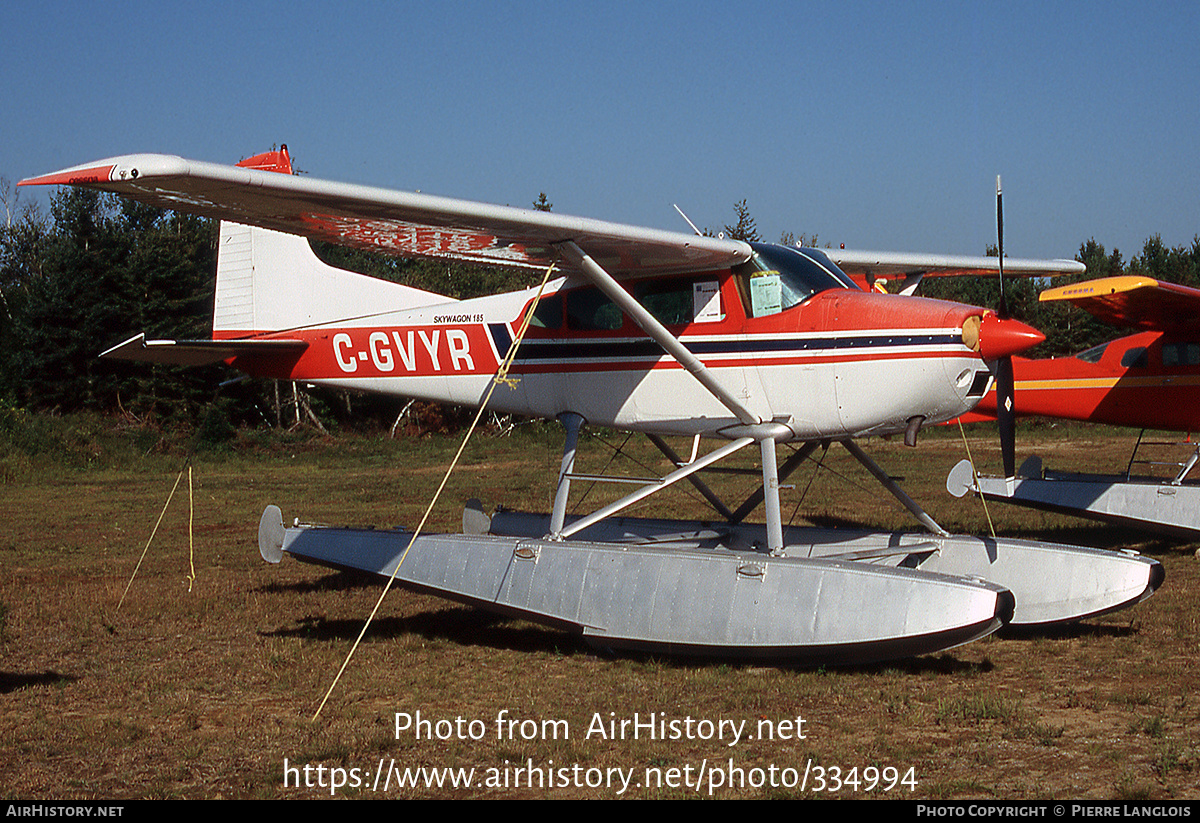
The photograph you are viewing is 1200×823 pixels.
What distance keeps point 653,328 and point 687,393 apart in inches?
33.6

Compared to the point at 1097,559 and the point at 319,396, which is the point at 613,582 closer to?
the point at 1097,559

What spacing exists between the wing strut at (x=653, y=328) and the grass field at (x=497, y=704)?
1.95 metres

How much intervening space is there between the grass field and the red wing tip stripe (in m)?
3.05

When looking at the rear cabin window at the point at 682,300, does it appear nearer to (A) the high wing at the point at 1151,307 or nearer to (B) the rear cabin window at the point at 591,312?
(B) the rear cabin window at the point at 591,312

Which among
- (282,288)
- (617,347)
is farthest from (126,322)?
(617,347)

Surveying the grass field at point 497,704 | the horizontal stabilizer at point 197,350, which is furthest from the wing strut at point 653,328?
the horizontal stabilizer at point 197,350

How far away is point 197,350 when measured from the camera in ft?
31.7

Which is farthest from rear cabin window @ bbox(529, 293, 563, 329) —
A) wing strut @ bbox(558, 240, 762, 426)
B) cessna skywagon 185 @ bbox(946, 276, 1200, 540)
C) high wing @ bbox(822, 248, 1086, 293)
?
cessna skywagon 185 @ bbox(946, 276, 1200, 540)

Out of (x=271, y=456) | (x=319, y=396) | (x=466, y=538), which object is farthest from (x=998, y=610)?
(x=319, y=396)

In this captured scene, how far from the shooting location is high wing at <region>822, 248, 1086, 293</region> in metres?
10.3

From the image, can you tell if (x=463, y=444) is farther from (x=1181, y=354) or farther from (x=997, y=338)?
(x=1181, y=354)

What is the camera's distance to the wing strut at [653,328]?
24.6 feet

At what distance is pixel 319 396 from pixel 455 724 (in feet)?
98.1
